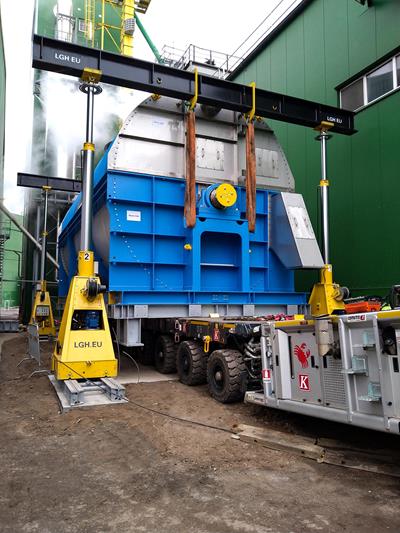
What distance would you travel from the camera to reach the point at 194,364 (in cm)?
674

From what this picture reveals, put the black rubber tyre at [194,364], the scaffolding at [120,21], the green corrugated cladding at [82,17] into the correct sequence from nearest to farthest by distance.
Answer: the black rubber tyre at [194,364] → the scaffolding at [120,21] → the green corrugated cladding at [82,17]

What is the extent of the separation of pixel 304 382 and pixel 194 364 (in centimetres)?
274

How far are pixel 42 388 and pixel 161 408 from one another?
7.00 feet

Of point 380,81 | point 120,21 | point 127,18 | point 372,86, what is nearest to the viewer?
point 380,81

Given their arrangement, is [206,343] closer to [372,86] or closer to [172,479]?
[172,479]

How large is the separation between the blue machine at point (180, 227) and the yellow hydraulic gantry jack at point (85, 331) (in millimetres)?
666

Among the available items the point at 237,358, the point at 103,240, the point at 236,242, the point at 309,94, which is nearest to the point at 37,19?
the point at 309,94

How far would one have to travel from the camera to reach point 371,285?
9.35 meters

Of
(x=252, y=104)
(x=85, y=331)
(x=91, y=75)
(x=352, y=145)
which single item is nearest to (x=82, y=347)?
(x=85, y=331)

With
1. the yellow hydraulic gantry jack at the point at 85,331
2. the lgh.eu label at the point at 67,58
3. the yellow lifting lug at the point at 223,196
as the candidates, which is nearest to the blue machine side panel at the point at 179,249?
the yellow lifting lug at the point at 223,196

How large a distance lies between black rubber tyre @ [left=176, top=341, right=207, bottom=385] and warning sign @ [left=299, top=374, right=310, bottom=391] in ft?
8.72

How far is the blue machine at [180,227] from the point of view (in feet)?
25.1

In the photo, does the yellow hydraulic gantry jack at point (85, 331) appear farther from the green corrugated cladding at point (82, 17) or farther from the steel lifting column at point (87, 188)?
the green corrugated cladding at point (82, 17)

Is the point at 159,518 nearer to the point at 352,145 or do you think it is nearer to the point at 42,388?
the point at 42,388
